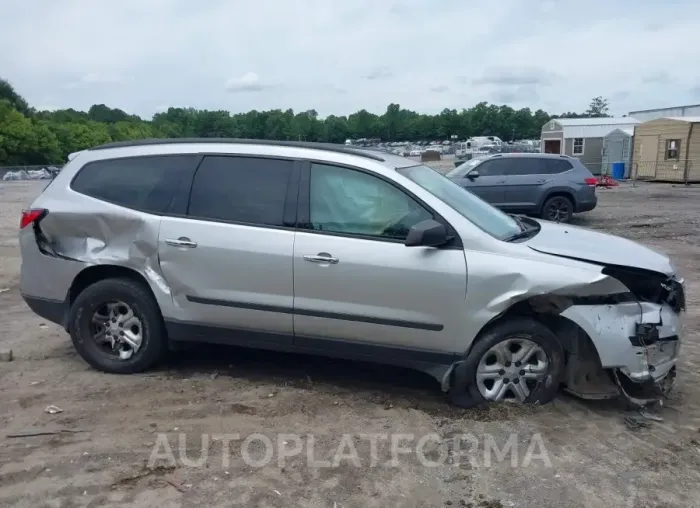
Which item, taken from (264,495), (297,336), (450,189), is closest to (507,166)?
(450,189)

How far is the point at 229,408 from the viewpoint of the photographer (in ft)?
14.4

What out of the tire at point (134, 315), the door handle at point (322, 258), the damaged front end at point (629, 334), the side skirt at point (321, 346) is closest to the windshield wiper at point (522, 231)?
the damaged front end at point (629, 334)

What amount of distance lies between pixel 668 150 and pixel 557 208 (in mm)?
17725

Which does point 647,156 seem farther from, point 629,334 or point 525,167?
point 629,334

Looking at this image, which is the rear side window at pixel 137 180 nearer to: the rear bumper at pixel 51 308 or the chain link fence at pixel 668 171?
the rear bumper at pixel 51 308

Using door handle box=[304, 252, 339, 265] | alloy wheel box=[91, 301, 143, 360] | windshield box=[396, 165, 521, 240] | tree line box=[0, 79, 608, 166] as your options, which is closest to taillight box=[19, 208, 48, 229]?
alloy wheel box=[91, 301, 143, 360]

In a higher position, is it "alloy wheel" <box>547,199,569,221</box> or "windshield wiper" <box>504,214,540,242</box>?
"windshield wiper" <box>504,214,540,242</box>

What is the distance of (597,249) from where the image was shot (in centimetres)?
448

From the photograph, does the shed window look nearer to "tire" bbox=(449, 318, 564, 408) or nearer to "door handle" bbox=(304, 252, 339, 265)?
"tire" bbox=(449, 318, 564, 408)

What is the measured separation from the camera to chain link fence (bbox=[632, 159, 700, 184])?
28.2m

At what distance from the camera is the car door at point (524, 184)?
1472 cm

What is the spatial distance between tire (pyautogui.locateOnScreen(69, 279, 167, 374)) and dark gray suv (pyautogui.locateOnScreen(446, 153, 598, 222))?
1070 centimetres

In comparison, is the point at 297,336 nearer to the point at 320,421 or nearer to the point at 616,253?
the point at 320,421

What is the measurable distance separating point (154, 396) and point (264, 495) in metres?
1.59
